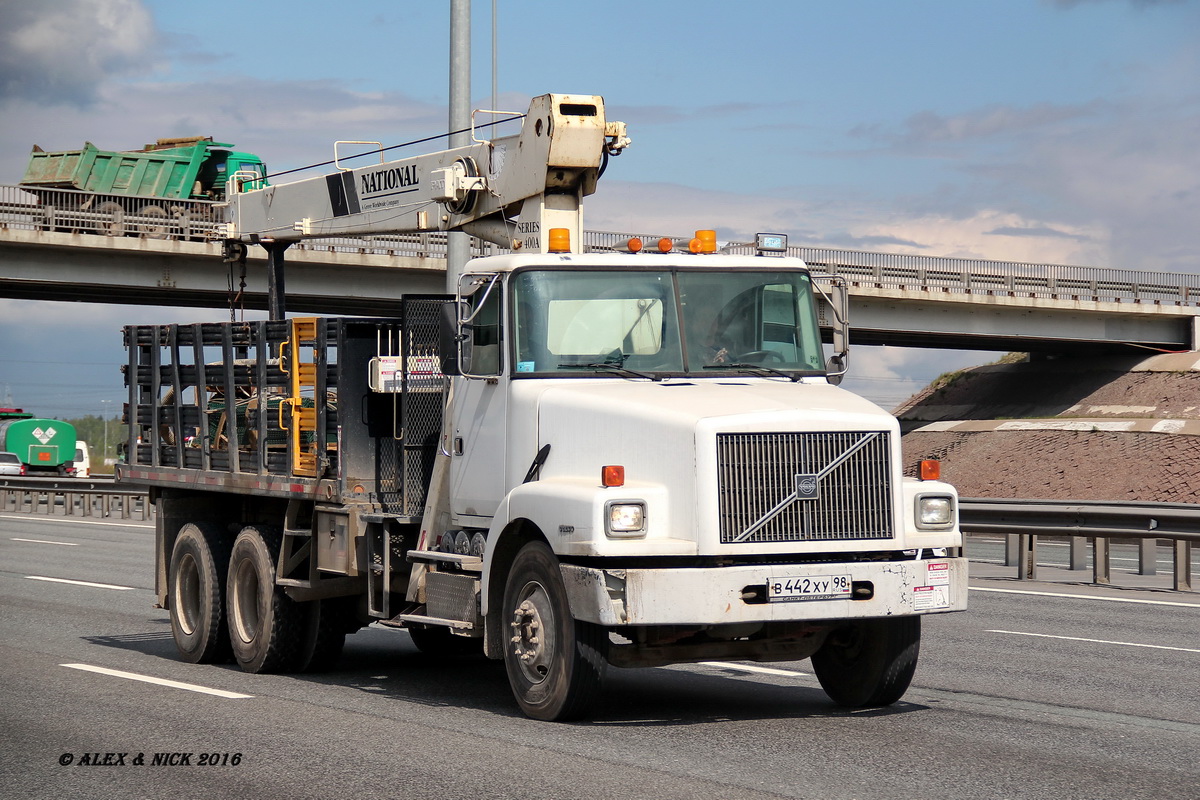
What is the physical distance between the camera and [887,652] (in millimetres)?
9180

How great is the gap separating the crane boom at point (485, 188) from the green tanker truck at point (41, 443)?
170 feet

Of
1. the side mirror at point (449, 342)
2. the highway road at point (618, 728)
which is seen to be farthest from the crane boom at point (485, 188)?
the highway road at point (618, 728)

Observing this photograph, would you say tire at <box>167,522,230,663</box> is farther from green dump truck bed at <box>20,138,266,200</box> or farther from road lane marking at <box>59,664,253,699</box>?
green dump truck bed at <box>20,138,266,200</box>

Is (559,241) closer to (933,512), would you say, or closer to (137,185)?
(933,512)

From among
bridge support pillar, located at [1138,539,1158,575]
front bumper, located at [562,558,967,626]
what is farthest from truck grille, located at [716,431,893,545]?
bridge support pillar, located at [1138,539,1158,575]

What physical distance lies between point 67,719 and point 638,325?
162 inches

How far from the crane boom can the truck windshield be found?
128 centimetres

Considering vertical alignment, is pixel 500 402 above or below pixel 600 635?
above

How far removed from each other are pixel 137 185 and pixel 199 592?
3702 centimetres

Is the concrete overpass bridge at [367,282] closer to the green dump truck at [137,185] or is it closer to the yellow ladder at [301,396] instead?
the green dump truck at [137,185]

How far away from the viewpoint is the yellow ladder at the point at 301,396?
1141 cm

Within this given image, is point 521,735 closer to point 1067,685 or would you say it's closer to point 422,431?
point 422,431

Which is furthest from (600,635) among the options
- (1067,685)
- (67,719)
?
(1067,685)

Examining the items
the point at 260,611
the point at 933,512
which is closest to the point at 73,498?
the point at 260,611
